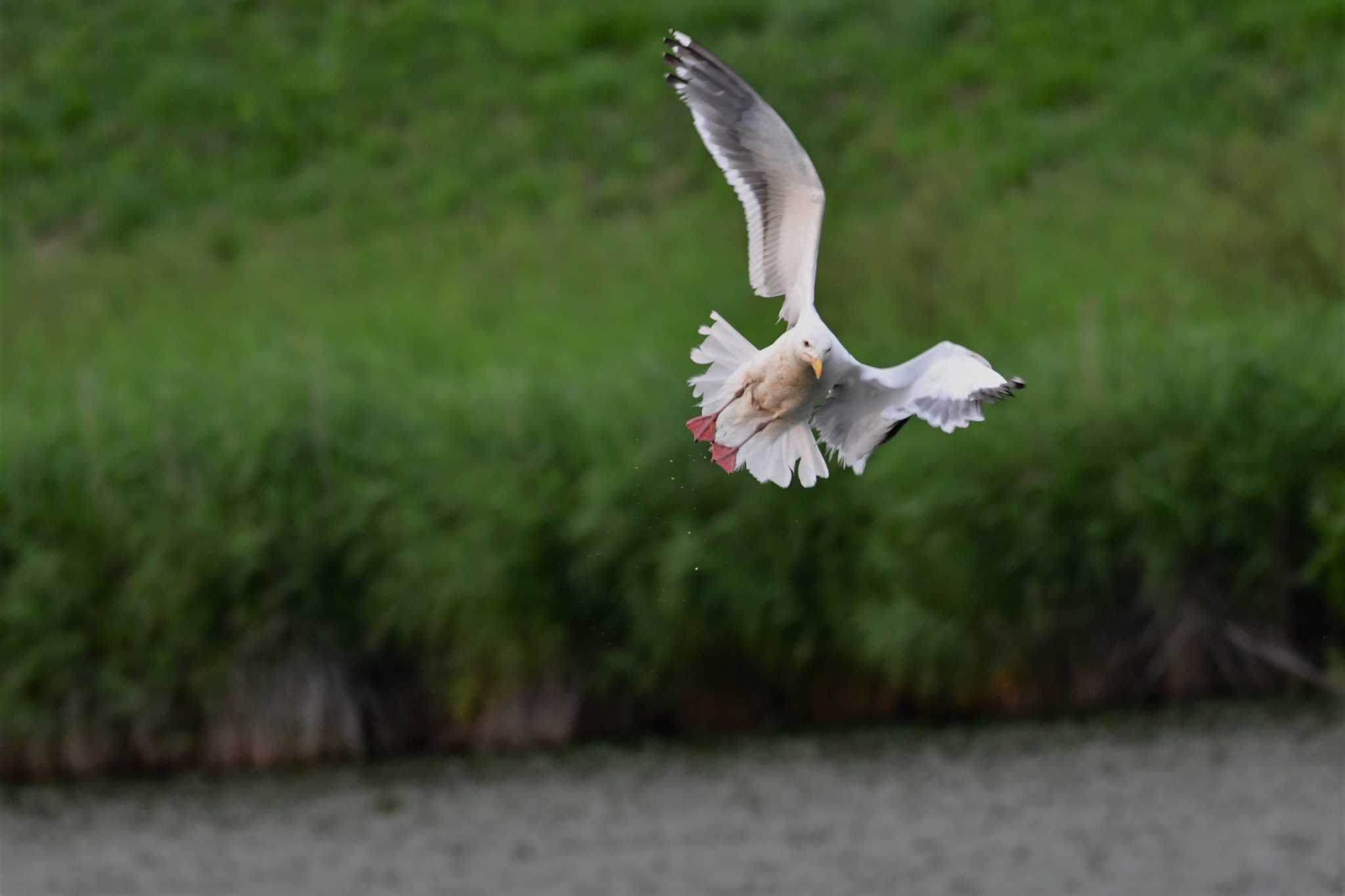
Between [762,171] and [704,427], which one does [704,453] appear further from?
[762,171]

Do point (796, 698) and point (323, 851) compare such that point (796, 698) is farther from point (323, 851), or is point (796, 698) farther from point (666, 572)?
point (323, 851)

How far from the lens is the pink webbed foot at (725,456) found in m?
6.14

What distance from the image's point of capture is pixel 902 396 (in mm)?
5738

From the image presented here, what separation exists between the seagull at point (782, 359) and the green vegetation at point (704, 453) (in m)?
7.00

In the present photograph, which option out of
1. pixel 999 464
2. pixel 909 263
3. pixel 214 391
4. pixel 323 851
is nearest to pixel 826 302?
pixel 909 263

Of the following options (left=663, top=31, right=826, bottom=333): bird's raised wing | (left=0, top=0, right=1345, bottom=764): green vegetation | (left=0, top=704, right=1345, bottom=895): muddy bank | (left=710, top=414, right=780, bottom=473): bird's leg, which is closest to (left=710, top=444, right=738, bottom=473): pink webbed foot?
(left=710, top=414, right=780, bottom=473): bird's leg

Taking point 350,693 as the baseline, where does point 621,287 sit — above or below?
above

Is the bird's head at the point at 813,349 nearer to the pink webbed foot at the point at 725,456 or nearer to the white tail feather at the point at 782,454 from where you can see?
the white tail feather at the point at 782,454

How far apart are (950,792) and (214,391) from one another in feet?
19.0

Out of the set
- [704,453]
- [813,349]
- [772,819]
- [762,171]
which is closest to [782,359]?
[813,349]

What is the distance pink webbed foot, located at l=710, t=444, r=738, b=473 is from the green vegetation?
684cm

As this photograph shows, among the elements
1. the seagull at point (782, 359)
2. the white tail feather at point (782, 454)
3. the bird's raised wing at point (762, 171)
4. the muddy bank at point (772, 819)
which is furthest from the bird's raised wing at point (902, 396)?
the muddy bank at point (772, 819)

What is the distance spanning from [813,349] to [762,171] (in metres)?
0.74

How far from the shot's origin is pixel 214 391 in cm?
1484
